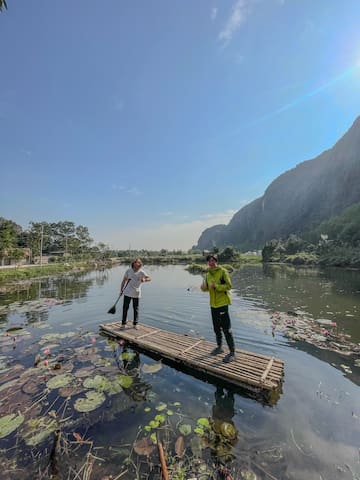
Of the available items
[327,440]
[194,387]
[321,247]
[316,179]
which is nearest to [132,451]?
[194,387]

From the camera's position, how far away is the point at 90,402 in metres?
4.36

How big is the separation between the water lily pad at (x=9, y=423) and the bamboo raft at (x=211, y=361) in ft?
10.7

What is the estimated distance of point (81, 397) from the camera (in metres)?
4.53

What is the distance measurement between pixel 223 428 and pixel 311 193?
167571 millimetres

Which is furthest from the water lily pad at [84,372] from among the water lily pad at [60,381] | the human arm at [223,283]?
the human arm at [223,283]

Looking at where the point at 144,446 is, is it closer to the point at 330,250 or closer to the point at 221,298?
the point at 221,298

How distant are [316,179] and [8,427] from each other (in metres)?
178

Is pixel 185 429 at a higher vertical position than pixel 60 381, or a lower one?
lower

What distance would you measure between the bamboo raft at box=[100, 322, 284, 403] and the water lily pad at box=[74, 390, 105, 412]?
A: 1991mm

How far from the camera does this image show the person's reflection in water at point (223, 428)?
10.8ft

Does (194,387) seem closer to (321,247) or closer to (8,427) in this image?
Result: (8,427)

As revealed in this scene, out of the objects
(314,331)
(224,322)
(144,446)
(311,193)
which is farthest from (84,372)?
(311,193)

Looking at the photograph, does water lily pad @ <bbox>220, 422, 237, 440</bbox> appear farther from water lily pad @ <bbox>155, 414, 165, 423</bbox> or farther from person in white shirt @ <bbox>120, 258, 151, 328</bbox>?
person in white shirt @ <bbox>120, 258, 151, 328</bbox>

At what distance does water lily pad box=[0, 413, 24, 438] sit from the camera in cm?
361
